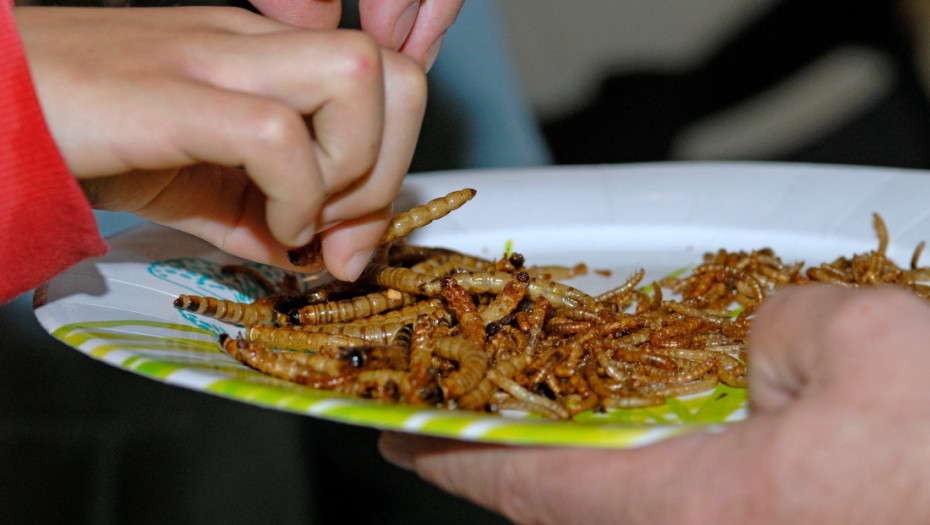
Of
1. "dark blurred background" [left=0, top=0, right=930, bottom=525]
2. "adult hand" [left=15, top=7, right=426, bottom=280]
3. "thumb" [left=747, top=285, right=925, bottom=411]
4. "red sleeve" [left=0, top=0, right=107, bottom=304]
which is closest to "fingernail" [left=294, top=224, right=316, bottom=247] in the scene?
"adult hand" [left=15, top=7, right=426, bottom=280]

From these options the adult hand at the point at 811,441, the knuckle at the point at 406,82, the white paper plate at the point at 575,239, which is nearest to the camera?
the adult hand at the point at 811,441

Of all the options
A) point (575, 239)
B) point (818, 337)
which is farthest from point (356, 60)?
point (575, 239)

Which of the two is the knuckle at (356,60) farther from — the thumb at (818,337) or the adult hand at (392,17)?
the thumb at (818,337)

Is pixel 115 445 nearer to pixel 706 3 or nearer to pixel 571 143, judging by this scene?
pixel 571 143

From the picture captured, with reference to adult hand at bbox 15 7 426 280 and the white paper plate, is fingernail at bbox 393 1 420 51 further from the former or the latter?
the white paper plate

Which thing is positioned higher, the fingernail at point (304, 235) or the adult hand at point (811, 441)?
the fingernail at point (304, 235)

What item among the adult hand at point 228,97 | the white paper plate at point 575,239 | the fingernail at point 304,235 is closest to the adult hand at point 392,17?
the adult hand at point 228,97

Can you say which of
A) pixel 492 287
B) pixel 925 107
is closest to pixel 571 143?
pixel 925 107

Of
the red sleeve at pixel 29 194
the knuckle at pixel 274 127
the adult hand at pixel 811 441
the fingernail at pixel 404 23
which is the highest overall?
the fingernail at pixel 404 23
